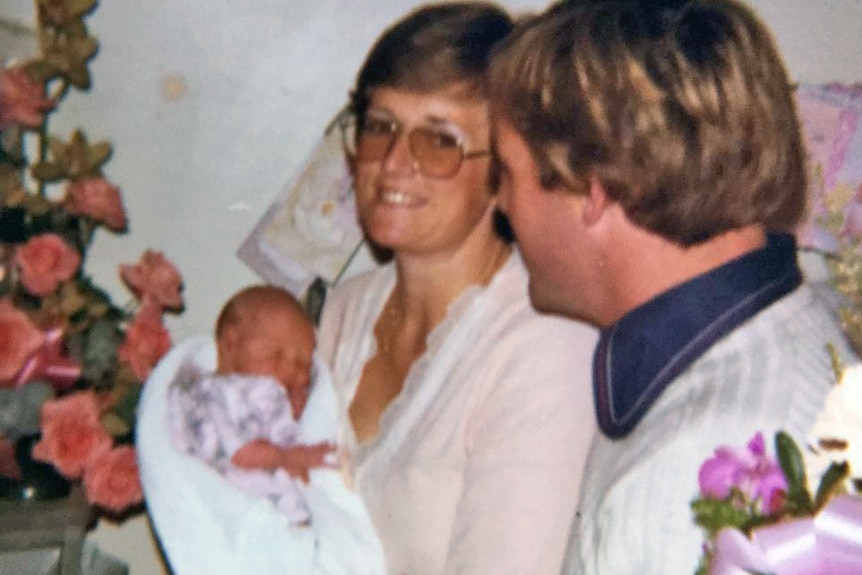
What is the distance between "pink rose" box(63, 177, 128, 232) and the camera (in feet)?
5.54

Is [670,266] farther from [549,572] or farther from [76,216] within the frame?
[76,216]

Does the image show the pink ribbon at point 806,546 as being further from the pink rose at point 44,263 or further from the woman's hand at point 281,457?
the pink rose at point 44,263

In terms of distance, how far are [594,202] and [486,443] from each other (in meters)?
0.38

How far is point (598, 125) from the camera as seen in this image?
3.57ft

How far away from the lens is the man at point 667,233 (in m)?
0.97

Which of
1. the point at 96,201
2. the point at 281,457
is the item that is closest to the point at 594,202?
the point at 281,457

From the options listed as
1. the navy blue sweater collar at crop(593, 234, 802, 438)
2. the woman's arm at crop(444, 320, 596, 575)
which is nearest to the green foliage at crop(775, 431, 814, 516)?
the navy blue sweater collar at crop(593, 234, 802, 438)

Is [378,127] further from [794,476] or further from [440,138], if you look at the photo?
[794,476]

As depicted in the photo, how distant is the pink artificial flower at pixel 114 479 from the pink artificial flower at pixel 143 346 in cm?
13

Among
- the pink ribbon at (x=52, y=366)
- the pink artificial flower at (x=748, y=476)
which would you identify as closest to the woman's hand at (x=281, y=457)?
the pink ribbon at (x=52, y=366)

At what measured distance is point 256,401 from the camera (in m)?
1.53

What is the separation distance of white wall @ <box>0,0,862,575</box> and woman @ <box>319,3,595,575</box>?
18.4 inches

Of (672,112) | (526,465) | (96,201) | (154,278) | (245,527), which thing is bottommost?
(245,527)

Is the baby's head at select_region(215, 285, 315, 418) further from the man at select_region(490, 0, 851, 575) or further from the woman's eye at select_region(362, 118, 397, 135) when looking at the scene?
the man at select_region(490, 0, 851, 575)
